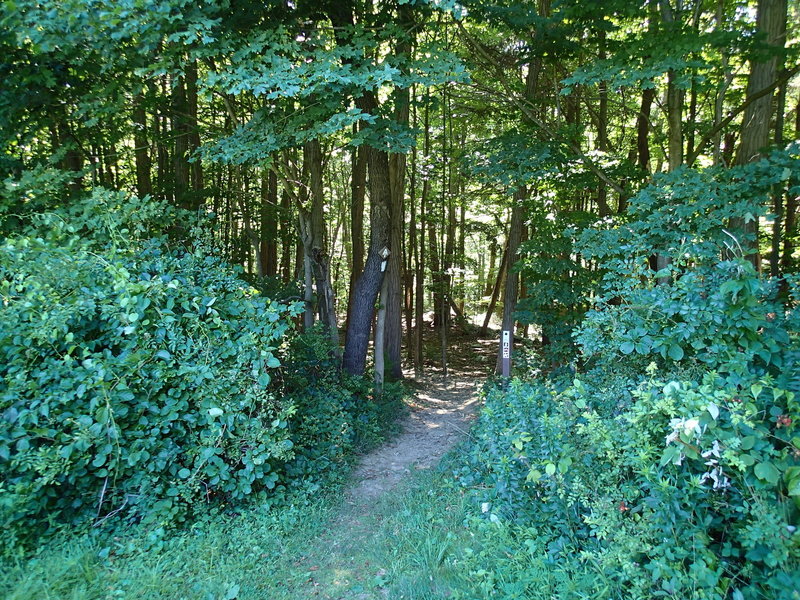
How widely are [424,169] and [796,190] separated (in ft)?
28.6

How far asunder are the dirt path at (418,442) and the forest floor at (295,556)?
6.4 inches

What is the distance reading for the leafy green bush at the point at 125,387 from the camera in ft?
10.1

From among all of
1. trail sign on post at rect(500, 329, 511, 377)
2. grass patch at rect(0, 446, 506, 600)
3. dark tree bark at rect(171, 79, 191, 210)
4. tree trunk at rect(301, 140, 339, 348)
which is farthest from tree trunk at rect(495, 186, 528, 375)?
dark tree bark at rect(171, 79, 191, 210)

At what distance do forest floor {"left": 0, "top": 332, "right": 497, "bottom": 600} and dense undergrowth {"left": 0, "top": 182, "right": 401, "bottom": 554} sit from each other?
233mm

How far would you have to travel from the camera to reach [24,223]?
483 centimetres

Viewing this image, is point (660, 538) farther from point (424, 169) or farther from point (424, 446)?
point (424, 169)

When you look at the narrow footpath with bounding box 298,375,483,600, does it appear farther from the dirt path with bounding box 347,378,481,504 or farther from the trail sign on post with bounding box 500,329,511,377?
the trail sign on post with bounding box 500,329,511,377

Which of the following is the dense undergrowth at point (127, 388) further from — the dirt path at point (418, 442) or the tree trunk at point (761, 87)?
the tree trunk at point (761, 87)

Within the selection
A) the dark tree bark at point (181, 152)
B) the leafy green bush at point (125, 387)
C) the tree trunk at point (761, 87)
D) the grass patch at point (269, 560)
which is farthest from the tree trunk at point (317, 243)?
the tree trunk at point (761, 87)

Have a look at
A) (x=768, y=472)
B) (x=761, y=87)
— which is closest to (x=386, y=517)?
(x=768, y=472)

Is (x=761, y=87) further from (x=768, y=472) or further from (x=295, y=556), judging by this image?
(x=295, y=556)

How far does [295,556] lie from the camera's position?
134 inches

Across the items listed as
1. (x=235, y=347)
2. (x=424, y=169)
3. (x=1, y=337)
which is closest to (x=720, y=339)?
(x=235, y=347)

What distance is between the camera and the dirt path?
16.2 ft
